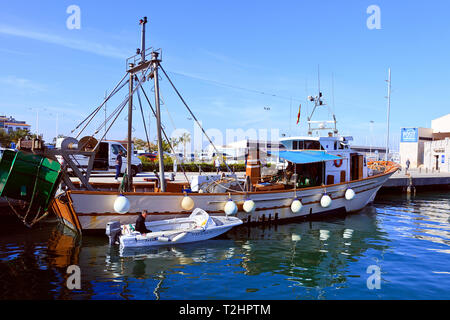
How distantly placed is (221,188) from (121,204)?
13.1 feet

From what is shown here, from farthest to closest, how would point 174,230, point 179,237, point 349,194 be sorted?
point 349,194, point 174,230, point 179,237

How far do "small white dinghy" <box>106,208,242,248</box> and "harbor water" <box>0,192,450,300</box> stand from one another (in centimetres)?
29

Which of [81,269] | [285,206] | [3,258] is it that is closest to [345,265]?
[285,206]

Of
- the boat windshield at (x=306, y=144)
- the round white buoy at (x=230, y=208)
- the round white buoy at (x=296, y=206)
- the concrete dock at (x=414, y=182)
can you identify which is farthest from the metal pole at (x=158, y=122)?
the concrete dock at (x=414, y=182)

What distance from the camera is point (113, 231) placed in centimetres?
1010

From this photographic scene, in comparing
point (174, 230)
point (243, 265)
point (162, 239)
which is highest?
point (174, 230)

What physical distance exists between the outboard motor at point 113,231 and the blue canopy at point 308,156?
23.5ft

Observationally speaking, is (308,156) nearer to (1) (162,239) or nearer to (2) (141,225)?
(1) (162,239)

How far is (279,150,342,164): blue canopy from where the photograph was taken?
13891 millimetres

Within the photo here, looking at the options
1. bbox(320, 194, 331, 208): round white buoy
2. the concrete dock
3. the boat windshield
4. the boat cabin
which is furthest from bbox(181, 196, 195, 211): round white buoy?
the concrete dock

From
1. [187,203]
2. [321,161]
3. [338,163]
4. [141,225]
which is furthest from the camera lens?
[338,163]

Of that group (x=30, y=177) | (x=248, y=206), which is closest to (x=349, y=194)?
(x=248, y=206)

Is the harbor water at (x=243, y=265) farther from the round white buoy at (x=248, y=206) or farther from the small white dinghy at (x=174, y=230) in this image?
the round white buoy at (x=248, y=206)
